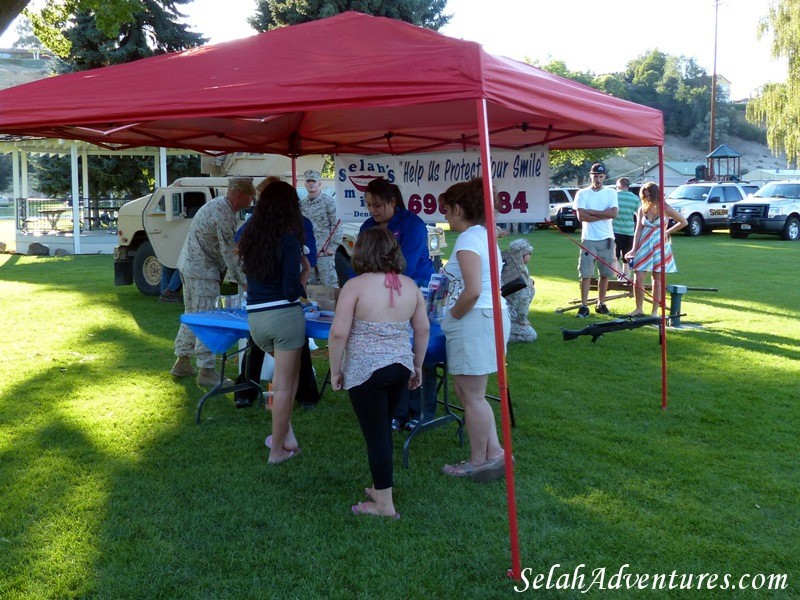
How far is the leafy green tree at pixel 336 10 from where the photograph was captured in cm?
2531

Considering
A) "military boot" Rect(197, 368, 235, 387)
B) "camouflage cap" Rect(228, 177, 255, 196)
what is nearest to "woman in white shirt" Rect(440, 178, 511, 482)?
"camouflage cap" Rect(228, 177, 255, 196)

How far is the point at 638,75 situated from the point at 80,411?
123 m

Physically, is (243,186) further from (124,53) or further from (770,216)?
(770,216)

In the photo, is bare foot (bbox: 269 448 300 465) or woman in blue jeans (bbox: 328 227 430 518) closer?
woman in blue jeans (bbox: 328 227 430 518)

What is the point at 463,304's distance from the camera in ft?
13.5

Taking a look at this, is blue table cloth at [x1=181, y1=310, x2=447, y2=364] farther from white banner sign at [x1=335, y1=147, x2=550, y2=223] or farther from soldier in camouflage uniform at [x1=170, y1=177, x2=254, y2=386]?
white banner sign at [x1=335, y1=147, x2=550, y2=223]

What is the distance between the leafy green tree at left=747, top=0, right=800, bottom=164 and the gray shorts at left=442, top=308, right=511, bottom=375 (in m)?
33.5

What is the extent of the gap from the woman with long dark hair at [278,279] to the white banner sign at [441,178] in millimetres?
2027

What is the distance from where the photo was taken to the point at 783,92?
34.3m

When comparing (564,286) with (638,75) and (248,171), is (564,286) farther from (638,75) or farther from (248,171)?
(638,75)

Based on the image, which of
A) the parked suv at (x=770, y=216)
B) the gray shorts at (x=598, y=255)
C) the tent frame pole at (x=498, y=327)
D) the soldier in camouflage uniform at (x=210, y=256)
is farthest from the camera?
the parked suv at (x=770, y=216)

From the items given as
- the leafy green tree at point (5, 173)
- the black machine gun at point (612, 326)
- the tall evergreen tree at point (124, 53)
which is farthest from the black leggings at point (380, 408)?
the leafy green tree at point (5, 173)

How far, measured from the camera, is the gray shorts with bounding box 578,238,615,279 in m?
9.74

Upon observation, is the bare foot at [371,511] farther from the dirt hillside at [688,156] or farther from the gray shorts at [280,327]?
the dirt hillside at [688,156]
